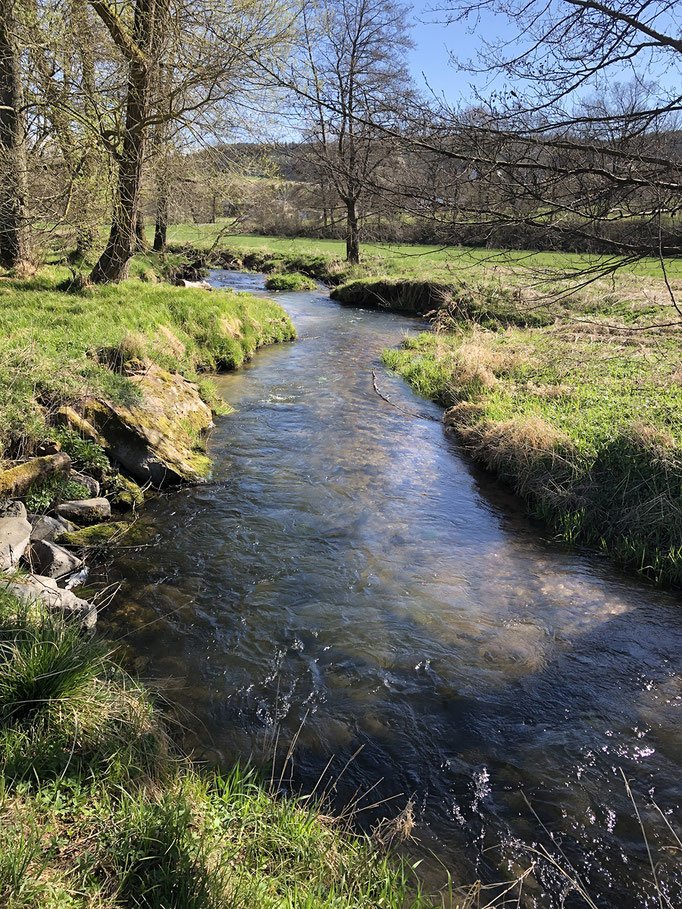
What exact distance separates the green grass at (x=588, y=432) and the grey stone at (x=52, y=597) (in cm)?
529

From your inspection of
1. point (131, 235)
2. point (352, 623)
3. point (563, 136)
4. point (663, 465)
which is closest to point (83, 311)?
point (131, 235)

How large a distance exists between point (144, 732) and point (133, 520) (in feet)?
12.6

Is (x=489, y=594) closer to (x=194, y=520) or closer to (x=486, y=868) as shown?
(x=486, y=868)

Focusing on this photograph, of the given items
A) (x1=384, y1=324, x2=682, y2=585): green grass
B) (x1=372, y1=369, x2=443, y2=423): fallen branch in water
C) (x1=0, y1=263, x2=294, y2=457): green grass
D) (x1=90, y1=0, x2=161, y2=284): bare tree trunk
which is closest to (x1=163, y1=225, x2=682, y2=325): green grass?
(x1=384, y1=324, x2=682, y2=585): green grass

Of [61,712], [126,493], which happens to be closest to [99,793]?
[61,712]

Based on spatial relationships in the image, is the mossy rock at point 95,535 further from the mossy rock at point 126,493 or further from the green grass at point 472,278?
the green grass at point 472,278

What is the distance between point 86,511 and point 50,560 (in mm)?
1209

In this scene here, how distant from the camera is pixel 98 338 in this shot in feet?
30.6

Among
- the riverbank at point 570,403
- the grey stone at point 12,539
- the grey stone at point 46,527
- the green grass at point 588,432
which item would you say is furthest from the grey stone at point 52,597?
the green grass at point 588,432

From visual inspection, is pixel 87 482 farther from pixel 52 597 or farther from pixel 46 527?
pixel 52 597

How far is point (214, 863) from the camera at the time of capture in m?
2.43

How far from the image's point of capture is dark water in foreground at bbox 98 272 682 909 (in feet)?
11.4

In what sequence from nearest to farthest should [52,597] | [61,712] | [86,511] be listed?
1. [61,712]
2. [52,597]
3. [86,511]

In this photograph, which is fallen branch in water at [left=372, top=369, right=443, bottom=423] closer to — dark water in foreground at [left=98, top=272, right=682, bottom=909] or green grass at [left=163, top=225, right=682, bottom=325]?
green grass at [left=163, top=225, right=682, bottom=325]
